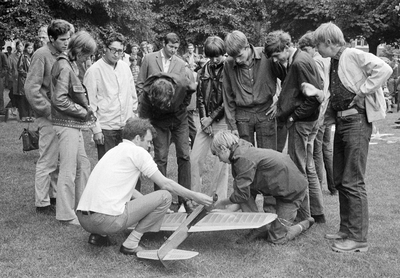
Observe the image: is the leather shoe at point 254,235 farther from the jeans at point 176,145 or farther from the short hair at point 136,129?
the short hair at point 136,129

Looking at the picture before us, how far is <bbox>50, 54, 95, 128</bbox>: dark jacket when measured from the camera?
16.7 feet

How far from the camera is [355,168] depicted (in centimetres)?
451

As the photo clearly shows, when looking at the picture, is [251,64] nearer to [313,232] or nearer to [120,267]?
[313,232]

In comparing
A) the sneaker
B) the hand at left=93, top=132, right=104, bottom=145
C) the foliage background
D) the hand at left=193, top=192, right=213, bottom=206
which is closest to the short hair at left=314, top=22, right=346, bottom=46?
the hand at left=193, top=192, right=213, bottom=206

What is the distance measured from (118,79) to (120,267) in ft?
8.25

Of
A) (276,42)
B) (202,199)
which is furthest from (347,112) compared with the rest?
(202,199)

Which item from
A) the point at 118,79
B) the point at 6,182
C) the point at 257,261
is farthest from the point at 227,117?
the point at 6,182

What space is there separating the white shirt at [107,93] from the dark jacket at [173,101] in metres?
0.39

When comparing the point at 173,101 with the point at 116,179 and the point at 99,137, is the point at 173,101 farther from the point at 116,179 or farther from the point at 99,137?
the point at 116,179

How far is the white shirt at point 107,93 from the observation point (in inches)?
226

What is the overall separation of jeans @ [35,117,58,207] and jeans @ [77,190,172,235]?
4.76ft

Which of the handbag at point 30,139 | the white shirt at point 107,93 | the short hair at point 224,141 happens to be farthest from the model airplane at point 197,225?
the handbag at point 30,139

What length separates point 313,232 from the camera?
511cm

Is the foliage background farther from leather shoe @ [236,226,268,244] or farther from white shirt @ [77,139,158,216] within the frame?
leather shoe @ [236,226,268,244]
